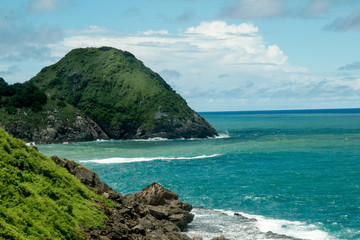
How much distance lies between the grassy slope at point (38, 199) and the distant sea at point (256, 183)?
12.3 meters

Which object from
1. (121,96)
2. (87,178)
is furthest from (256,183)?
(121,96)

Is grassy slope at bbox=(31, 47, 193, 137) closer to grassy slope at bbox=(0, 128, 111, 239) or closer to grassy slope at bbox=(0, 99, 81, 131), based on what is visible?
grassy slope at bbox=(0, 99, 81, 131)

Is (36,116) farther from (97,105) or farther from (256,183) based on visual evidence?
(256,183)

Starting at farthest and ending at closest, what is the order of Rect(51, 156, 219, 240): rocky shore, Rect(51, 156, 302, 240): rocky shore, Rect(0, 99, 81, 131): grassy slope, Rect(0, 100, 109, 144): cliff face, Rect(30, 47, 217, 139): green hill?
Rect(30, 47, 217, 139): green hill → Rect(0, 99, 81, 131): grassy slope → Rect(0, 100, 109, 144): cliff face → Rect(51, 156, 302, 240): rocky shore → Rect(51, 156, 219, 240): rocky shore

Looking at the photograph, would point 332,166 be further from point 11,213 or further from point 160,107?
point 160,107

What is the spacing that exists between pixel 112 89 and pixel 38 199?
156 metres

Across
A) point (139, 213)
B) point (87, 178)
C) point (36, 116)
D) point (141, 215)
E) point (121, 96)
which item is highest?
point (121, 96)

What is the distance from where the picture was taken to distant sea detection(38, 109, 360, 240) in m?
35.4

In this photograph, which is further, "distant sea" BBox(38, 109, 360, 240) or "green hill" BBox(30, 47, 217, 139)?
"green hill" BBox(30, 47, 217, 139)

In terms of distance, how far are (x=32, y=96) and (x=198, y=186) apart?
342 feet

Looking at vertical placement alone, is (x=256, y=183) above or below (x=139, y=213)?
below

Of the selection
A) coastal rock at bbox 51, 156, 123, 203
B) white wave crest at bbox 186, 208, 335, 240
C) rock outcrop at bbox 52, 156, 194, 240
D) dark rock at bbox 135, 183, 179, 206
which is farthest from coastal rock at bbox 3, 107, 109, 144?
coastal rock at bbox 51, 156, 123, 203

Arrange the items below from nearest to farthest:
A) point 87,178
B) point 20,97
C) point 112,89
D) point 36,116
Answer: point 87,178 → point 36,116 → point 20,97 → point 112,89

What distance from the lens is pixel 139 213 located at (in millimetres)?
27672
